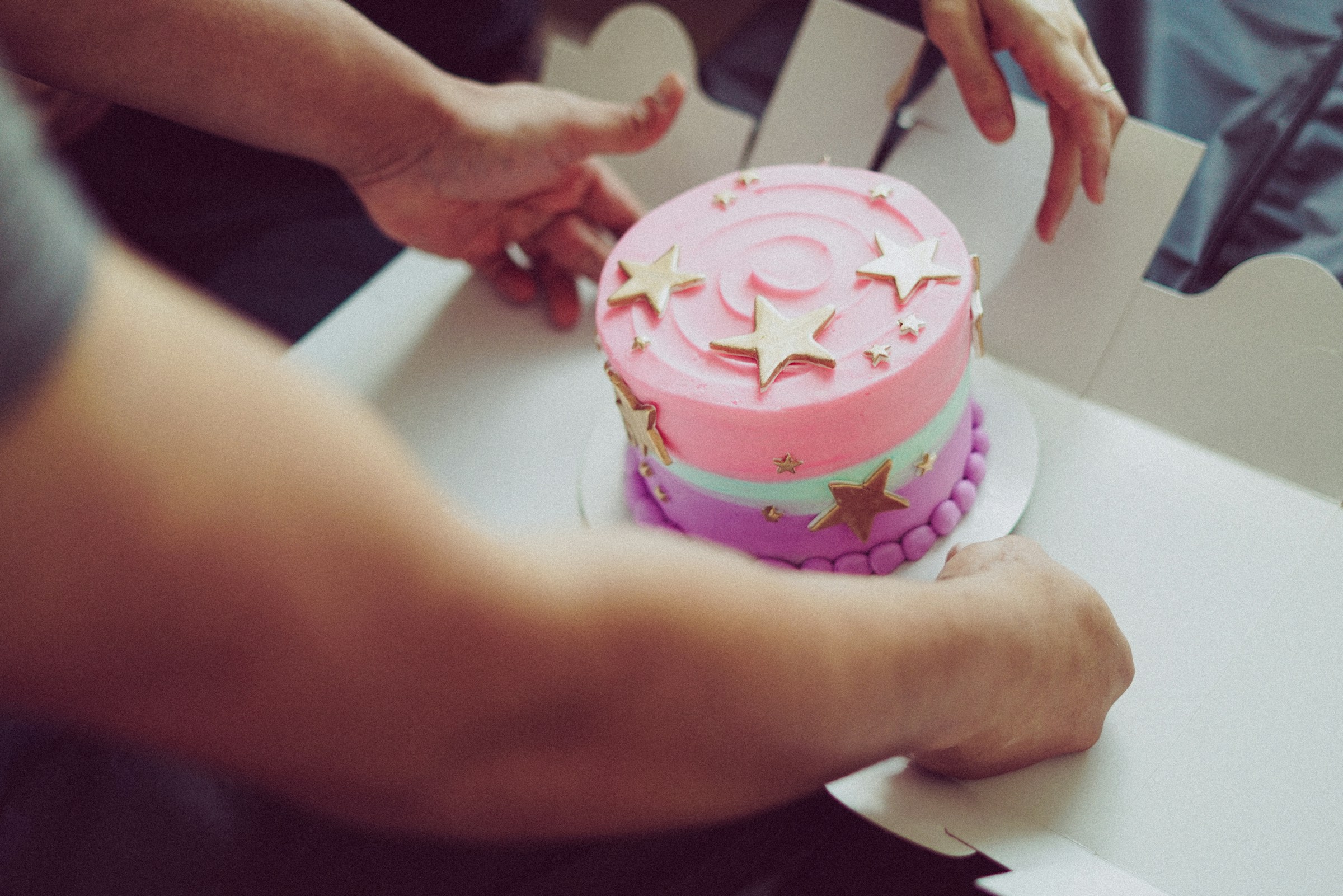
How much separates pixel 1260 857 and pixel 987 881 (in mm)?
286

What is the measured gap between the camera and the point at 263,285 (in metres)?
1.29

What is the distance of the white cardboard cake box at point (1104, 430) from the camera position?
29.9 inches

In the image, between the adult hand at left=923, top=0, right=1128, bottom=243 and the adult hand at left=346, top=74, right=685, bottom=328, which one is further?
the adult hand at left=346, top=74, right=685, bottom=328

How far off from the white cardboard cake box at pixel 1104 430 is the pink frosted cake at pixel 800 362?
181 mm

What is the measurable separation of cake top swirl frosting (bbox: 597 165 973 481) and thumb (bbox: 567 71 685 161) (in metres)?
0.21

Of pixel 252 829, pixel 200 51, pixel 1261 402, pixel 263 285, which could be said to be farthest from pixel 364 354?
pixel 1261 402

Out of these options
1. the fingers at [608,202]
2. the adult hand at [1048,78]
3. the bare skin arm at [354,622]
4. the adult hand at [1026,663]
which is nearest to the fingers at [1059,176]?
the adult hand at [1048,78]

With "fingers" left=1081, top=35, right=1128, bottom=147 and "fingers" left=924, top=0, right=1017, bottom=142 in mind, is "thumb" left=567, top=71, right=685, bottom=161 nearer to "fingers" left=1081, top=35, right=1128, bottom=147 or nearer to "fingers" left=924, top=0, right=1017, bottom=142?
"fingers" left=924, top=0, right=1017, bottom=142

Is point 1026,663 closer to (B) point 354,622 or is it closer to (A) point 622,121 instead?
(B) point 354,622

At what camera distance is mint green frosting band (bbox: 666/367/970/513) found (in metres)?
0.76

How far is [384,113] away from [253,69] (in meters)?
0.13

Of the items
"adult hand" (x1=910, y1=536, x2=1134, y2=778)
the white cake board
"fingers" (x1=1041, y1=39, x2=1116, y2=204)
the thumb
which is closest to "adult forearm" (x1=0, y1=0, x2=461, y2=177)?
the thumb

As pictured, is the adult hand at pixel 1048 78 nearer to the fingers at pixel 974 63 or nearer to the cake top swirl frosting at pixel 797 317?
the fingers at pixel 974 63

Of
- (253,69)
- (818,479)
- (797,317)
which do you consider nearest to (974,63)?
(797,317)
